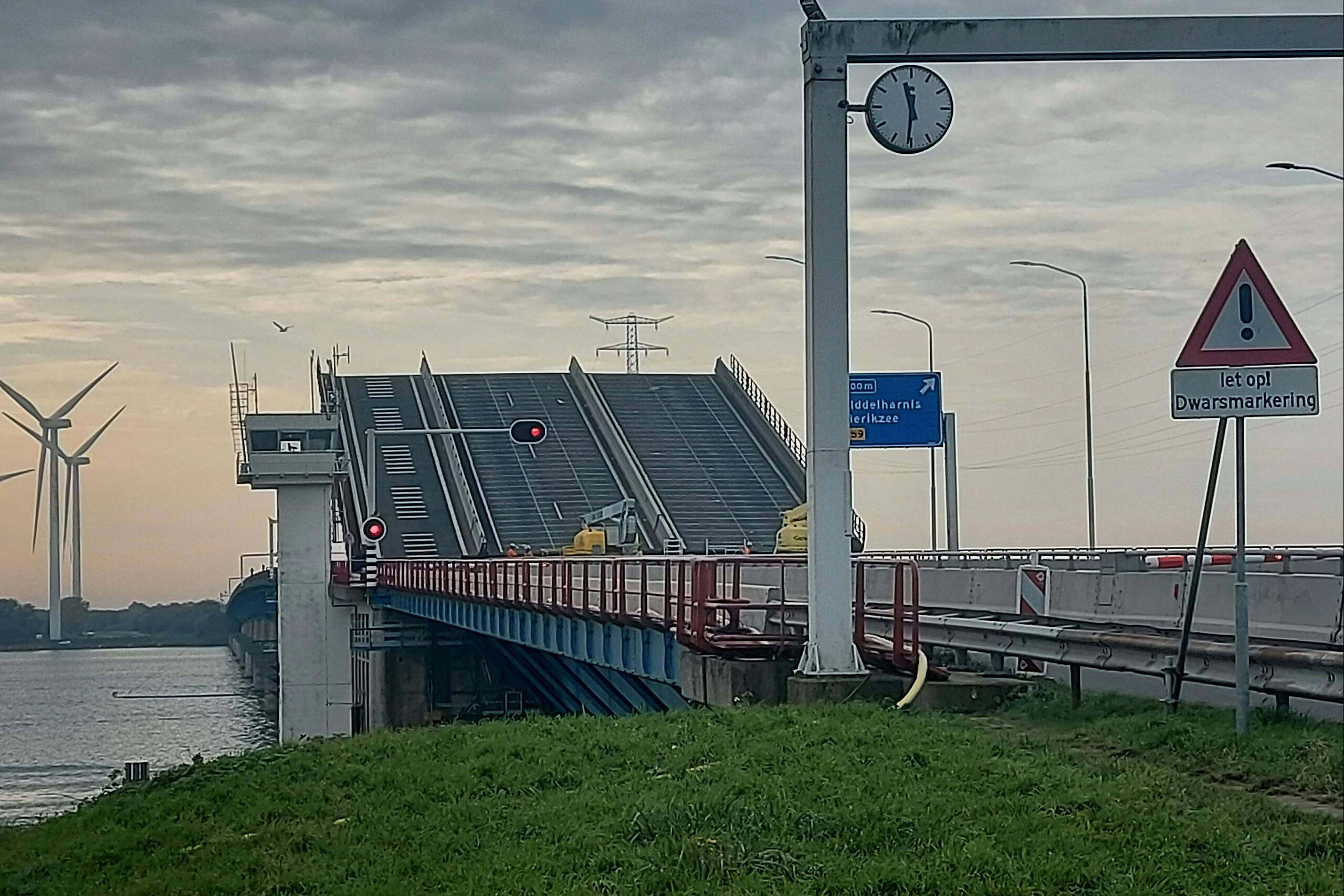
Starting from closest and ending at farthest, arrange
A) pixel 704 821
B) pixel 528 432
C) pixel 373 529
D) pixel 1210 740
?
pixel 704 821
pixel 1210 740
pixel 528 432
pixel 373 529

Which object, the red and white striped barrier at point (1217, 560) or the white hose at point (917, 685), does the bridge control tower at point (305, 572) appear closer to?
the red and white striped barrier at point (1217, 560)

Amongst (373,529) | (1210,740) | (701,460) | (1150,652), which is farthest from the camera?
(701,460)

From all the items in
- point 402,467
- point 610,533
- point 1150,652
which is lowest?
point 1150,652

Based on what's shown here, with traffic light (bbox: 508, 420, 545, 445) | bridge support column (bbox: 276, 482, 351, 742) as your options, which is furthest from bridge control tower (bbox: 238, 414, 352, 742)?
traffic light (bbox: 508, 420, 545, 445)

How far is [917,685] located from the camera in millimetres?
13586

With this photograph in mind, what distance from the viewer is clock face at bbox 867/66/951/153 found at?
1356cm

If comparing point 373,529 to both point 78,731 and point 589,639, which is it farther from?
point 589,639

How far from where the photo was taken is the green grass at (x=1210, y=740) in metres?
9.23

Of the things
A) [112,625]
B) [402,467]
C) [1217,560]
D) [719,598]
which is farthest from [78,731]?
[402,467]

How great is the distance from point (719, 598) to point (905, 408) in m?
11.9

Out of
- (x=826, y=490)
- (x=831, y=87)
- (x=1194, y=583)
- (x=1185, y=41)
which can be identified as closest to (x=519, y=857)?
(x=1194, y=583)

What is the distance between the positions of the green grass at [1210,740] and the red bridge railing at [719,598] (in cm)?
257

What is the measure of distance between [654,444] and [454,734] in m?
58.9

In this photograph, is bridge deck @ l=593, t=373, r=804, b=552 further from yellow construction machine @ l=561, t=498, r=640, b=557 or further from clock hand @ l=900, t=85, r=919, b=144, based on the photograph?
clock hand @ l=900, t=85, r=919, b=144
